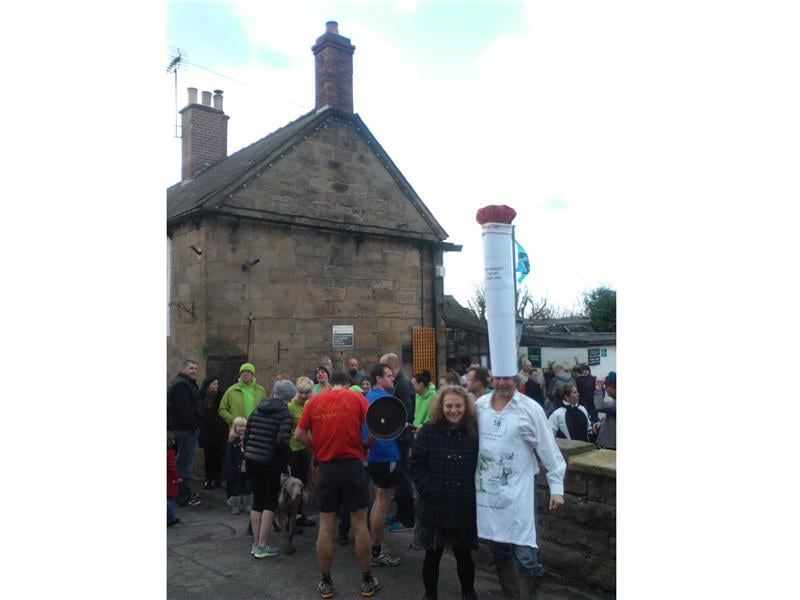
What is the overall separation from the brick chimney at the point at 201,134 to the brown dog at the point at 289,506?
1323 cm

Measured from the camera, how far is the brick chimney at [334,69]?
1252 centimetres

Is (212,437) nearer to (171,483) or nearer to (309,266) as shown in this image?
Answer: (171,483)

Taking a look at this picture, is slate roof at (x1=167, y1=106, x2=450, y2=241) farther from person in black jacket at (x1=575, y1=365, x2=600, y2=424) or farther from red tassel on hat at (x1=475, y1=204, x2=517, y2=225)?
red tassel on hat at (x1=475, y1=204, x2=517, y2=225)

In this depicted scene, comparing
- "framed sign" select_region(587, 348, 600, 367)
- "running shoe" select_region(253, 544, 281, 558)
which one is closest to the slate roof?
"framed sign" select_region(587, 348, 600, 367)

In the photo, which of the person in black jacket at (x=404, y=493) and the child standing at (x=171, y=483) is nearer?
the person in black jacket at (x=404, y=493)

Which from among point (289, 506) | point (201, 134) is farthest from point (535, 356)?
point (289, 506)

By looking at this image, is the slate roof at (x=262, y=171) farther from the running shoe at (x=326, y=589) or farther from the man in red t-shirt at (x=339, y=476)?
the running shoe at (x=326, y=589)

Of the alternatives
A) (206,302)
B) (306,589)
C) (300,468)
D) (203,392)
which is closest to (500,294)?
(306,589)

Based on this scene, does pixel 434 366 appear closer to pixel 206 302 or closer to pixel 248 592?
pixel 206 302

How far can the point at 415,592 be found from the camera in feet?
14.0

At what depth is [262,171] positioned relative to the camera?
11.2 m

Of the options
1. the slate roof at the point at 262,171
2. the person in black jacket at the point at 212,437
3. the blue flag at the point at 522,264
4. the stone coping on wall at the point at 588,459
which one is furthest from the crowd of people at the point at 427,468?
the slate roof at the point at 262,171

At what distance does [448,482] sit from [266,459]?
1907 millimetres

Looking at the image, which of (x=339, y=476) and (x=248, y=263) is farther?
(x=248, y=263)
